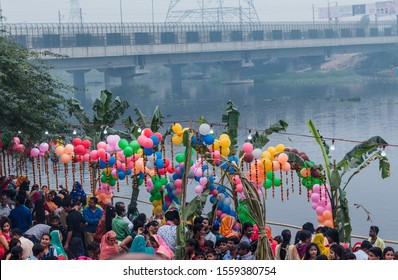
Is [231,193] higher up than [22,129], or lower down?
lower down

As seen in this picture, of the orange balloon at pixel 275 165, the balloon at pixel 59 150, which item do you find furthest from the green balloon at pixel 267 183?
the balloon at pixel 59 150

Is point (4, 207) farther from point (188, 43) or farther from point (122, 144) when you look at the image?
point (188, 43)

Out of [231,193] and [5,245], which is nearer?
[5,245]

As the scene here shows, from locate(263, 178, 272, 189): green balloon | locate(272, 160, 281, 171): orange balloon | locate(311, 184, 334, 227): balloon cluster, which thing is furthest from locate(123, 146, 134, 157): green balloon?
locate(311, 184, 334, 227): balloon cluster

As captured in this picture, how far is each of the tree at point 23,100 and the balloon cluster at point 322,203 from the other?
233 inches

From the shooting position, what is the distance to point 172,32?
77875mm

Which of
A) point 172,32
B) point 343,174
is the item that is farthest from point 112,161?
point 172,32

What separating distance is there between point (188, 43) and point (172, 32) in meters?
1.74

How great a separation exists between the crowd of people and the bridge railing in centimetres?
3844

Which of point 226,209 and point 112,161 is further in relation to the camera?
point 112,161

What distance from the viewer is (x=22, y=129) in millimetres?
18734

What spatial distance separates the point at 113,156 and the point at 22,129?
2025 millimetres

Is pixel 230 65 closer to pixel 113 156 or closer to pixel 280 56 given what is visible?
pixel 280 56

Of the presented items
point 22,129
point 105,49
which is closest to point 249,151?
point 22,129
